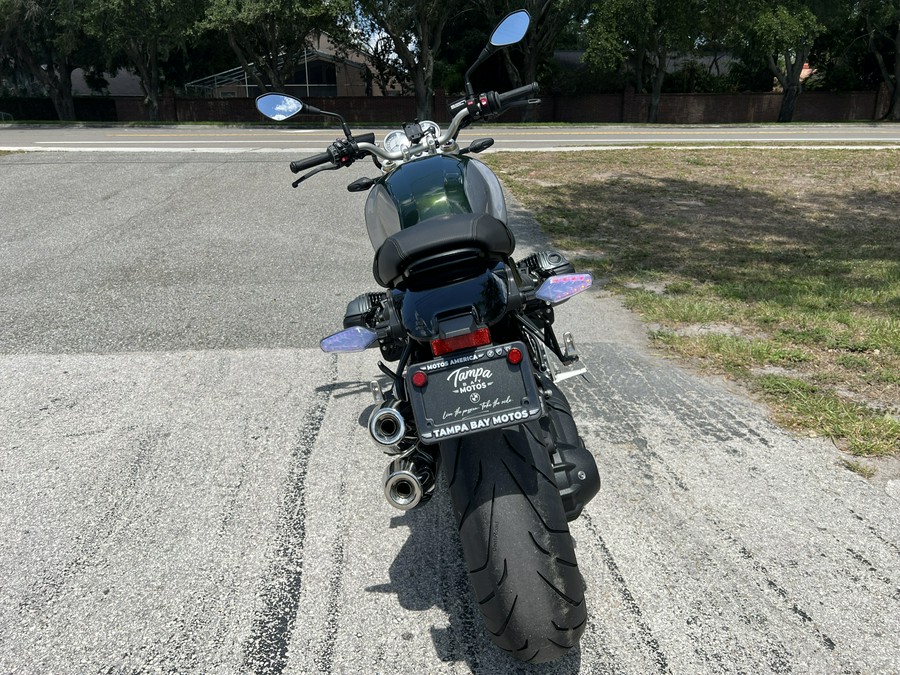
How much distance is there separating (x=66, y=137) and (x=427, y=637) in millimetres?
22568

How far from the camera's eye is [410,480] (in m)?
2.19

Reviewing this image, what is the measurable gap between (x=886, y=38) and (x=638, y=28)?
55.9 feet

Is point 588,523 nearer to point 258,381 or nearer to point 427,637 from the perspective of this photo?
point 427,637

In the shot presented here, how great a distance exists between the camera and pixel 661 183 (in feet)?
39.8

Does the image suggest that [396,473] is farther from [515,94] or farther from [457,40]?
[457,40]

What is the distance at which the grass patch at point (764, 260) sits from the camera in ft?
14.3

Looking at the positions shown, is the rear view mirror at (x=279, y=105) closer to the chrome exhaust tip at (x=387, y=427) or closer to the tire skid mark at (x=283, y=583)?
the tire skid mark at (x=283, y=583)

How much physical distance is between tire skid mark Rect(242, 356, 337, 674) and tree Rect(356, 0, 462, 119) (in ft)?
84.5

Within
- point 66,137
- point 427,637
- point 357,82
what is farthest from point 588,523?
point 357,82

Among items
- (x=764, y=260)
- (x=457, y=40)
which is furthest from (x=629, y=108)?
(x=764, y=260)

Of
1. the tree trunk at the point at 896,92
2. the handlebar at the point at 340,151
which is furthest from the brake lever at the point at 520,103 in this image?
the tree trunk at the point at 896,92

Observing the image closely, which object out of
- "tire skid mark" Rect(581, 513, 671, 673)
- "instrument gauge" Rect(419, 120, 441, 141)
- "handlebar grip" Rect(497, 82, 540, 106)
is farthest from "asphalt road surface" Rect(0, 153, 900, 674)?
"handlebar grip" Rect(497, 82, 540, 106)

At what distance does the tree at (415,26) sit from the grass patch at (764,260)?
16967mm

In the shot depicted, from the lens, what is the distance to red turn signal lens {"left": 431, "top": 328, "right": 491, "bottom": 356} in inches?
86.7
